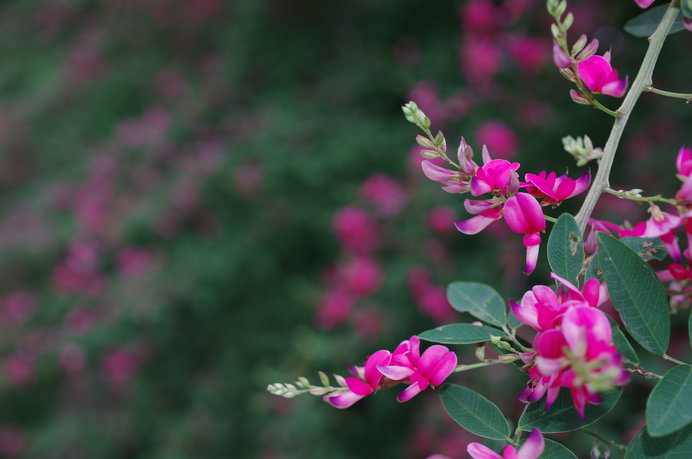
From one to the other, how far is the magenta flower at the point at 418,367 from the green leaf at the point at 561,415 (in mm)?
96

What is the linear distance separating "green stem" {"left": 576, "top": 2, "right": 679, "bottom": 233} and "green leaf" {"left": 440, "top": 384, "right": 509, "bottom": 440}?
0.23 meters

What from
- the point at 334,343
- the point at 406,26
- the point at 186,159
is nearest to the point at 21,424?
the point at 186,159

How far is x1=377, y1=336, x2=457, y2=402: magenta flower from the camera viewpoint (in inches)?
24.6

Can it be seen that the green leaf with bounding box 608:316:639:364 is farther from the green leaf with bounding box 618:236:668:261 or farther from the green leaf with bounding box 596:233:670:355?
the green leaf with bounding box 618:236:668:261

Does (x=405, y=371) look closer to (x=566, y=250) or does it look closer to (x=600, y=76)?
(x=566, y=250)

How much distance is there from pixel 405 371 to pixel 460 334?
9 cm

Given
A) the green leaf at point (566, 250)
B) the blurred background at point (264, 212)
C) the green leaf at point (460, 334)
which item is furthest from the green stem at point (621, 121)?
the blurred background at point (264, 212)

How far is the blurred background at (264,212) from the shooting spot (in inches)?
91.1

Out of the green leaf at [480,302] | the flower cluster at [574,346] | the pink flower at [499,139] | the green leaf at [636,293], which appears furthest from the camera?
the pink flower at [499,139]

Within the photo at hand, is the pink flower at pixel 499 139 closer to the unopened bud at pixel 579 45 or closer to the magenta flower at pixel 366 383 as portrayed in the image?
the unopened bud at pixel 579 45

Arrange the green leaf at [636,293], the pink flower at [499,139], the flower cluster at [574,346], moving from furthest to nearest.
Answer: the pink flower at [499,139]
the green leaf at [636,293]
the flower cluster at [574,346]

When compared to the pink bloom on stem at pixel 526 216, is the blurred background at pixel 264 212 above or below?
below

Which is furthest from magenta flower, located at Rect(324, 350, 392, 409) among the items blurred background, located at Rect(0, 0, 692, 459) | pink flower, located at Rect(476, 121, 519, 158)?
pink flower, located at Rect(476, 121, 519, 158)

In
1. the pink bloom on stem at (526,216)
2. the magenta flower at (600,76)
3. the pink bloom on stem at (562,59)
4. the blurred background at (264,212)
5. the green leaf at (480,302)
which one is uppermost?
the pink bloom on stem at (562,59)
